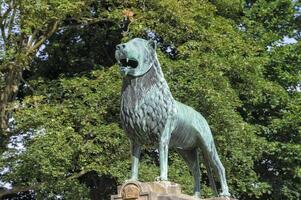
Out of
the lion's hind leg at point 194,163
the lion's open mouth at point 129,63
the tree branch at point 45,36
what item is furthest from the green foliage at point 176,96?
the lion's open mouth at point 129,63

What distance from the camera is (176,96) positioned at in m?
18.3

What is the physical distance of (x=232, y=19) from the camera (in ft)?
76.7

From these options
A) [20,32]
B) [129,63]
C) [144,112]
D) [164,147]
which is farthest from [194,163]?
[20,32]

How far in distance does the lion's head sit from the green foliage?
297 inches

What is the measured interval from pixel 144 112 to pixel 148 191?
119 cm

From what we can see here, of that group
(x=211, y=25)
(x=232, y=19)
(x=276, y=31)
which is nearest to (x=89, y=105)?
(x=211, y=25)

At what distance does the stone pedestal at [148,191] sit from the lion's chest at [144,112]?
0.76 meters

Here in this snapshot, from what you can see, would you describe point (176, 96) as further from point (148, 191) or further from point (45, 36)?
point (148, 191)

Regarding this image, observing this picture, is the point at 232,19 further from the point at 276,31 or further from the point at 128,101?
the point at 128,101

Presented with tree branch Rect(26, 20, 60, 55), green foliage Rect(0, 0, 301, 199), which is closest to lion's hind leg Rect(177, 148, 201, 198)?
green foliage Rect(0, 0, 301, 199)

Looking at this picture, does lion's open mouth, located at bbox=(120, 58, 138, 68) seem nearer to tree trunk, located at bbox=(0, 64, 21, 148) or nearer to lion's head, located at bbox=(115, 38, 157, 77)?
lion's head, located at bbox=(115, 38, 157, 77)

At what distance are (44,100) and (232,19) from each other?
743 cm

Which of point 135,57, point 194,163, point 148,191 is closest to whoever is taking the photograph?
point 148,191

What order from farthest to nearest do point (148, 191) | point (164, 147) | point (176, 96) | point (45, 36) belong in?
point (45, 36)
point (176, 96)
point (164, 147)
point (148, 191)
